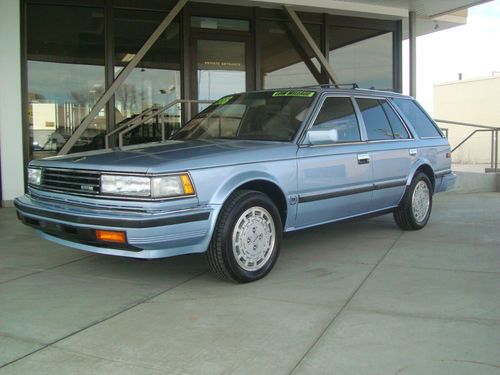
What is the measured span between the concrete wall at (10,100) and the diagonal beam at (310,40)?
486cm

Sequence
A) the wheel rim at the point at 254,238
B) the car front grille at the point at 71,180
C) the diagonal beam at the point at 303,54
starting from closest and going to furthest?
1. the car front grille at the point at 71,180
2. the wheel rim at the point at 254,238
3. the diagonal beam at the point at 303,54

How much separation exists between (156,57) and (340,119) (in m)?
5.35

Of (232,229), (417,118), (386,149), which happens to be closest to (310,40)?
(417,118)

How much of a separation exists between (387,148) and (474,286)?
6.84 feet

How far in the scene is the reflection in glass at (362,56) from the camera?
38.7ft

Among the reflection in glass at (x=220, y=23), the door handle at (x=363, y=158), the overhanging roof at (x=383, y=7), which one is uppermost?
the overhanging roof at (x=383, y=7)

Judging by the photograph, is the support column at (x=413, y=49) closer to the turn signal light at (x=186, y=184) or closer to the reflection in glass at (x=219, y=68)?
the reflection in glass at (x=219, y=68)

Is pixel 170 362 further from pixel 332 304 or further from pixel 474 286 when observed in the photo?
pixel 474 286

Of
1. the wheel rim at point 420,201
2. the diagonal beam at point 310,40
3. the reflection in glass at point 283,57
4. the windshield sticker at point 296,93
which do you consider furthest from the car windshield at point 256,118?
the reflection in glass at point 283,57

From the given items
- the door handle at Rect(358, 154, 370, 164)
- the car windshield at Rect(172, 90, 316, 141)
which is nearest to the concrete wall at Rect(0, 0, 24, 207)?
the car windshield at Rect(172, 90, 316, 141)

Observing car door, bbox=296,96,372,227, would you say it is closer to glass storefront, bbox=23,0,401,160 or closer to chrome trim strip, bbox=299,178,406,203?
chrome trim strip, bbox=299,178,406,203

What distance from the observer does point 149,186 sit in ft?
13.3

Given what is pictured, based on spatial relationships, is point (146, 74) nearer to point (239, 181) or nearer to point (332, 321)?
point (239, 181)

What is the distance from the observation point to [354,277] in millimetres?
4855
